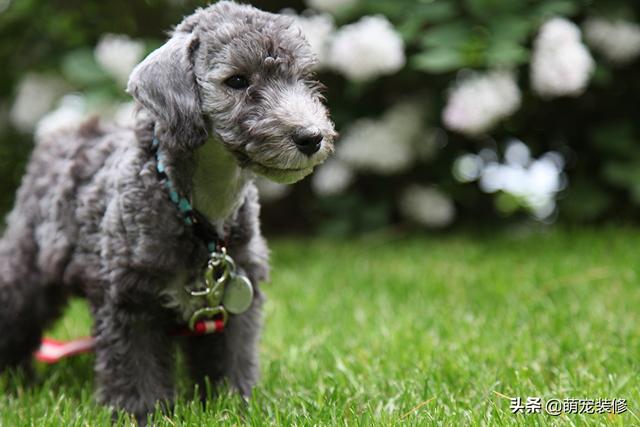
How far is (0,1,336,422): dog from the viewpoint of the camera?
231cm

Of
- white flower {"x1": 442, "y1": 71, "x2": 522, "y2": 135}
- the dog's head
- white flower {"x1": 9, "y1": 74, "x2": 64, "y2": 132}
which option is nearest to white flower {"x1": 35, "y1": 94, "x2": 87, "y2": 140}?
white flower {"x1": 9, "y1": 74, "x2": 64, "y2": 132}

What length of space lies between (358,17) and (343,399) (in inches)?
120

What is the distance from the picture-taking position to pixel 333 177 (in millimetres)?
5363

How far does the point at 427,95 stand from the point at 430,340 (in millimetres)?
2527

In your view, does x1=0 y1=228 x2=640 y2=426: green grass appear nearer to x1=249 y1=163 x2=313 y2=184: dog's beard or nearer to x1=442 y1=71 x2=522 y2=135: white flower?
x1=249 y1=163 x2=313 y2=184: dog's beard

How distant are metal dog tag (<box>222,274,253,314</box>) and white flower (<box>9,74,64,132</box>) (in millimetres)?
3363

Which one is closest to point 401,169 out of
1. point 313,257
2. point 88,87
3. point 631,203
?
point 313,257

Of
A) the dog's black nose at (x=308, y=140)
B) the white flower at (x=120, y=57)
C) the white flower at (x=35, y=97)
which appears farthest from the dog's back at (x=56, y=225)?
the white flower at (x=35, y=97)

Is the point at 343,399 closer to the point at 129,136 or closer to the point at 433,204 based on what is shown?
the point at 129,136

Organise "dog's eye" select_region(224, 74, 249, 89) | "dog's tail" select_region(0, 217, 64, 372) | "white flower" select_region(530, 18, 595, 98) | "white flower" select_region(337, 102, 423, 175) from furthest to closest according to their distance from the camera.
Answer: "white flower" select_region(337, 102, 423, 175), "white flower" select_region(530, 18, 595, 98), "dog's tail" select_region(0, 217, 64, 372), "dog's eye" select_region(224, 74, 249, 89)

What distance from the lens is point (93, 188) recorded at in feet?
9.09

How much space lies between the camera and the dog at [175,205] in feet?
7.59

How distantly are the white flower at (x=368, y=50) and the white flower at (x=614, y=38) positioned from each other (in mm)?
1339

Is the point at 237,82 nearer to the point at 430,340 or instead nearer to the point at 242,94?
the point at 242,94
